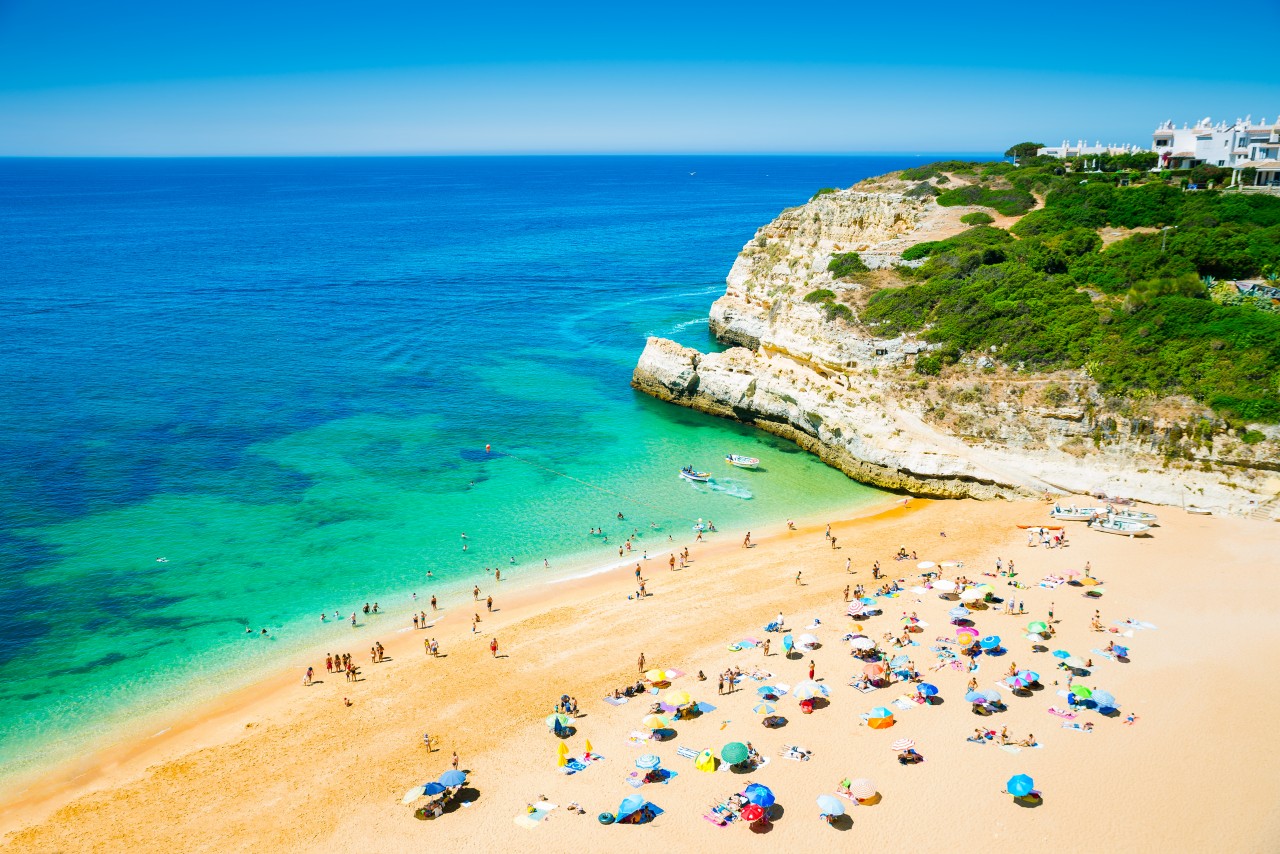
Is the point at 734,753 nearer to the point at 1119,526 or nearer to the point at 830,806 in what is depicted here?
the point at 830,806

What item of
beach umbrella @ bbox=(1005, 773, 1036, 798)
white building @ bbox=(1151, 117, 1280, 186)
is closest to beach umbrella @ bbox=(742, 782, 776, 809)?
beach umbrella @ bbox=(1005, 773, 1036, 798)

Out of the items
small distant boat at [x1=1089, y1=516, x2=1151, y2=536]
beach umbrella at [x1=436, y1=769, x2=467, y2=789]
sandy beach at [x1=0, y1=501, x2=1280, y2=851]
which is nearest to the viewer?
sandy beach at [x1=0, y1=501, x2=1280, y2=851]

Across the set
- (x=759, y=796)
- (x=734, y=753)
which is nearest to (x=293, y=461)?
(x=734, y=753)

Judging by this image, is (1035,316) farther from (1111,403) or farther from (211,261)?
(211,261)

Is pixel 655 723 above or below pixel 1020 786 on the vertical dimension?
below

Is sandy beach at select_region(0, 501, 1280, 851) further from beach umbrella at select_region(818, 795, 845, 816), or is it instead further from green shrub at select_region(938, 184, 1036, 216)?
green shrub at select_region(938, 184, 1036, 216)

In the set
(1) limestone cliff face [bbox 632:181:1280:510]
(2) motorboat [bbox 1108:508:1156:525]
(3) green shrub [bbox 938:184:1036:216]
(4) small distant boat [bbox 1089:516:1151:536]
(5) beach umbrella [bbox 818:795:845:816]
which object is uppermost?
(3) green shrub [bbox 938:184:1036:216]
